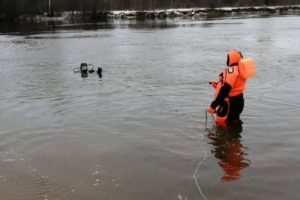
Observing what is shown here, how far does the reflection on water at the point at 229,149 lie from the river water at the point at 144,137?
2 cm

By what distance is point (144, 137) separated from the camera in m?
10.1

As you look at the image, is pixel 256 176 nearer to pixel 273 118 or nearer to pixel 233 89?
pixel 233 89

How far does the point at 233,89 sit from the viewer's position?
1016 centimetres

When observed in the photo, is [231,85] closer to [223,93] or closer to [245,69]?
[223,93]

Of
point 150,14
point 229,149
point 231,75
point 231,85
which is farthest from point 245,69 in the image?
point 150,14

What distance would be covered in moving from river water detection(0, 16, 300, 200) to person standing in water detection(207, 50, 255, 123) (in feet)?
1.76

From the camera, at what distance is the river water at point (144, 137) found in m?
7.44

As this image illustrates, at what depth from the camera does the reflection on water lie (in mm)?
8016

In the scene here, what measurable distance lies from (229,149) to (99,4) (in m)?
74.6

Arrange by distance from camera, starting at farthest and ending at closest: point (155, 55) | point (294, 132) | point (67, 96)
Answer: point (155, 55), point (67, 96), point (294, 132)

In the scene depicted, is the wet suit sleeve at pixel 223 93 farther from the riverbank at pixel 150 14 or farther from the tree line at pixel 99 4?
the tree line at pixel 99 4

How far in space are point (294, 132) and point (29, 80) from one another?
37.1 feet

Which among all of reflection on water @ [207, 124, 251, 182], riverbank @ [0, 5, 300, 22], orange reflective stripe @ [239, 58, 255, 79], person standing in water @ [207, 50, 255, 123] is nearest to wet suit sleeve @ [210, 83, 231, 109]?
person standing in water @ [207, 50, 255, 123]

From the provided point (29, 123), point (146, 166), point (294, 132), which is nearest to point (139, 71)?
point (29, 123)
